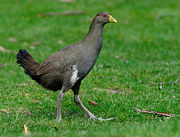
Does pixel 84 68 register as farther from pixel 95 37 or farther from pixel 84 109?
pixel 84 109

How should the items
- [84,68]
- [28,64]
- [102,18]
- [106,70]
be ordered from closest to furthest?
[84,68]
[102,18]
[28,64]
[106,70]

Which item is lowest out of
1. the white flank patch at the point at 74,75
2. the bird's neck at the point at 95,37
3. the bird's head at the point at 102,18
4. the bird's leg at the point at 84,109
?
the bird's leg at the point at 84,109

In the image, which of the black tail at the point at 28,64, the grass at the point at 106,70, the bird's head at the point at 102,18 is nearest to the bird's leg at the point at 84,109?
the grass at the point at 106,70

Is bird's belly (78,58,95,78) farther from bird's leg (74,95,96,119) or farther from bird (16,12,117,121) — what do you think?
bird's leg (74,95,96,119)

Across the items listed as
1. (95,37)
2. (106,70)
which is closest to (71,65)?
(95,37)

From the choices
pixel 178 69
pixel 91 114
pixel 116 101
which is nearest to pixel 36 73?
pixel 91 114

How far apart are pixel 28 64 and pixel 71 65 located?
37.1 inches

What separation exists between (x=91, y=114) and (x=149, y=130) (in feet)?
6.43

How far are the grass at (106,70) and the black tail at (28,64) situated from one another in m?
0.76

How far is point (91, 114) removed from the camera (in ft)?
21.1

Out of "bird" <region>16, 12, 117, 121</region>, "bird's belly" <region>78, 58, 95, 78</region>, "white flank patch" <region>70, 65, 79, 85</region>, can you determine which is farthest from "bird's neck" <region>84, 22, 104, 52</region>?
"white flank patch" <region>70, 65, 79, 85</region>

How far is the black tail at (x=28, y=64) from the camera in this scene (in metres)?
6.46

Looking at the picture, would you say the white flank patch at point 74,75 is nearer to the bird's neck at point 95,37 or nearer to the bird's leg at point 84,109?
the bird's neck at point 95,37

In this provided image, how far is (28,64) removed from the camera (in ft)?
21.5
